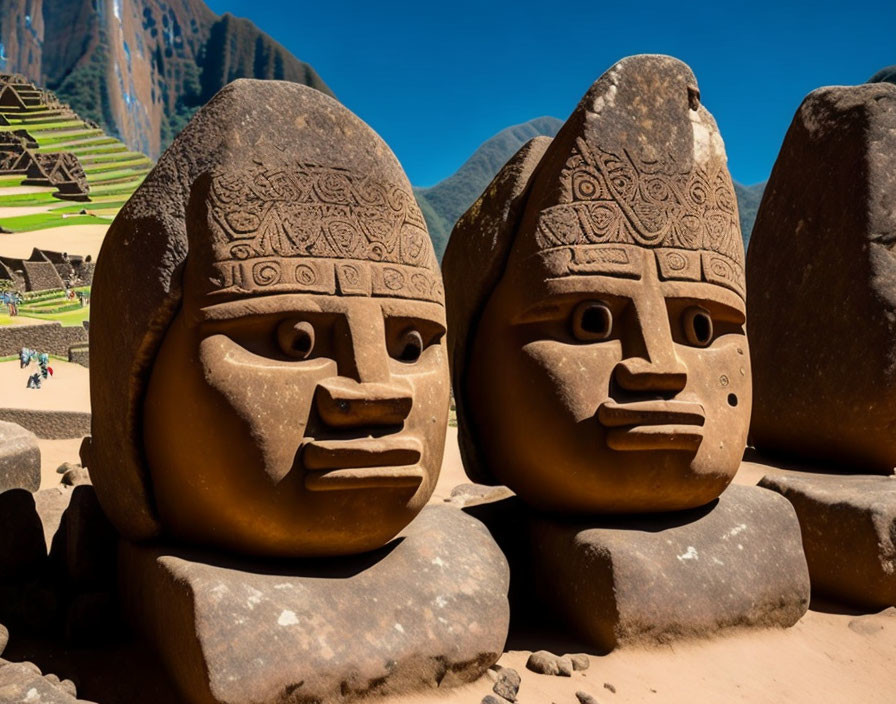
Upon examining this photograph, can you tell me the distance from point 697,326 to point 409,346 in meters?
1.37

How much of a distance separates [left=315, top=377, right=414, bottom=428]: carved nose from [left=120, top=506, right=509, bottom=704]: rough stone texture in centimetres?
63

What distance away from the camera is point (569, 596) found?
3295 mm

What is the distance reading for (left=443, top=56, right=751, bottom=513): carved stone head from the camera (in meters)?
3.21

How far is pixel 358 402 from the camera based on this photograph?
2686mm

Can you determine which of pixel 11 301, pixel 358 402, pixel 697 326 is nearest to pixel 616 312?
pixel 697 326

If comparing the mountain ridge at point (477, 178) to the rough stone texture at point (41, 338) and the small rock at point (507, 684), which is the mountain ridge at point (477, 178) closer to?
the rough stone texture at point (41, 338)

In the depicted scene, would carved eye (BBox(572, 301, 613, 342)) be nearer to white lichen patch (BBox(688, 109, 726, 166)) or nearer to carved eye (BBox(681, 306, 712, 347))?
carved eye (BBox(681, 306, 712, 347))

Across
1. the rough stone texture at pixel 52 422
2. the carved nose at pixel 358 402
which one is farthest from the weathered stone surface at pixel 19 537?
the rough stone texture at pixel 52 422

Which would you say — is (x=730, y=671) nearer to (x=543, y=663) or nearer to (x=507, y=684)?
(x=543, y=663)

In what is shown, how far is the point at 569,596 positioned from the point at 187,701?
158 cm

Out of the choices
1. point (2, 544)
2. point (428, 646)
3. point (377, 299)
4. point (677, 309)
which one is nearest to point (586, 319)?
point (677, 309)

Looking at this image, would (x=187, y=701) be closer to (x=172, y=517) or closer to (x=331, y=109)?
(x=172, y=517)

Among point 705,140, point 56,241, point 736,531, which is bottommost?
point 736,531

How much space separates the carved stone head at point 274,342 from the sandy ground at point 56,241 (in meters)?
25.5
